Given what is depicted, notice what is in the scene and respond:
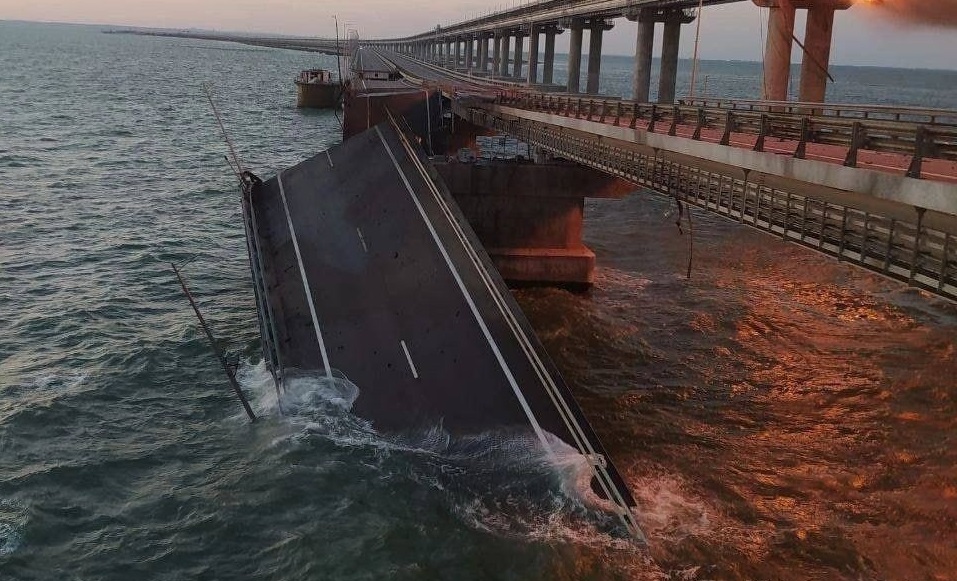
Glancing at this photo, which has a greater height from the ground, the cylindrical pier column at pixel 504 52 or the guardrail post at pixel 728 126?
the cylindrical pier column at pixel 504 52

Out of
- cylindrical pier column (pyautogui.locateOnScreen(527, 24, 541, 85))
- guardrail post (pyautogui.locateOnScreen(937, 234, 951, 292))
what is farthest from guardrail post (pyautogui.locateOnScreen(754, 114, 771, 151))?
cylindrical pier column (pyautogui.locateOnScreen(527, 24, 541, 85))

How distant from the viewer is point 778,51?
3462 cm

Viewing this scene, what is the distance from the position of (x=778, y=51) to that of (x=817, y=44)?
1.57 m

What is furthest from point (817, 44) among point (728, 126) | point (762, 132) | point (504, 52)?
point (504, 52)

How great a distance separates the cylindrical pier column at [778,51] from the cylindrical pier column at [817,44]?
28.7 inches

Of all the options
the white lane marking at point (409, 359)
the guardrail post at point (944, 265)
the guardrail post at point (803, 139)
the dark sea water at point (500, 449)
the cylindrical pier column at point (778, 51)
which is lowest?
the dark sea water at point (500, 449)

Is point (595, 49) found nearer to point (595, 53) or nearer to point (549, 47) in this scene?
point (595, 53)

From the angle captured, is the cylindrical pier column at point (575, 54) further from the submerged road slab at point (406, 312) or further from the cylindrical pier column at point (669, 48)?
the submerged road slab at point (406, 312)

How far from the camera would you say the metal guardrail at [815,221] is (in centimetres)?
1477

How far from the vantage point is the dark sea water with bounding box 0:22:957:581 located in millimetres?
15992

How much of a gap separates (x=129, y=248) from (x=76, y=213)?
8.09 m

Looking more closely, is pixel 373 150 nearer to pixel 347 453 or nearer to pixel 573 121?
pixel 573 121

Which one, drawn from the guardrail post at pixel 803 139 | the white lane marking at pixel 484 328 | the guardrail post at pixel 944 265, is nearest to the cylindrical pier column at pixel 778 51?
the guardrail post at pixel 803 139

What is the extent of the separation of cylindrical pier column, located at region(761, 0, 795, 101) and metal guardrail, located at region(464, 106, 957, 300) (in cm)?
1012
